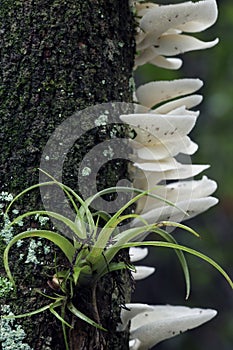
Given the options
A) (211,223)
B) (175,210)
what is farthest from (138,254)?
(211,223)

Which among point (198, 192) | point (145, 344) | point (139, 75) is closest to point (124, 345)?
point (145, 344)

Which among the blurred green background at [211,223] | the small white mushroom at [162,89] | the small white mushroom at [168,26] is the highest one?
the small white mushroom at [168,26]

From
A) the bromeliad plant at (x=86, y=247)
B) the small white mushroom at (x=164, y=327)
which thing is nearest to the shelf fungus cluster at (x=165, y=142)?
the small white mushroom at (x=164, y=327)

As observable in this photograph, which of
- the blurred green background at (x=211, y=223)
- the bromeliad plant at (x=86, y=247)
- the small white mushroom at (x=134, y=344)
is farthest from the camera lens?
the blurred green background at (x=211, y=223)

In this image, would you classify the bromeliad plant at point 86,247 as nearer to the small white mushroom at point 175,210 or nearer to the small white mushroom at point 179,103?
the small white mushroom at point 175,210

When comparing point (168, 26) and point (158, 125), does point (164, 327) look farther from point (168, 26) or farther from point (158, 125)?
point (168, 26)

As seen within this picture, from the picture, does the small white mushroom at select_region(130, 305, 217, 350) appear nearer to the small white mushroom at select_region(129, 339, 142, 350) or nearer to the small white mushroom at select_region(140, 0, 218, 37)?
the small white mushroom at select_region(129, 339, 142, 350)
